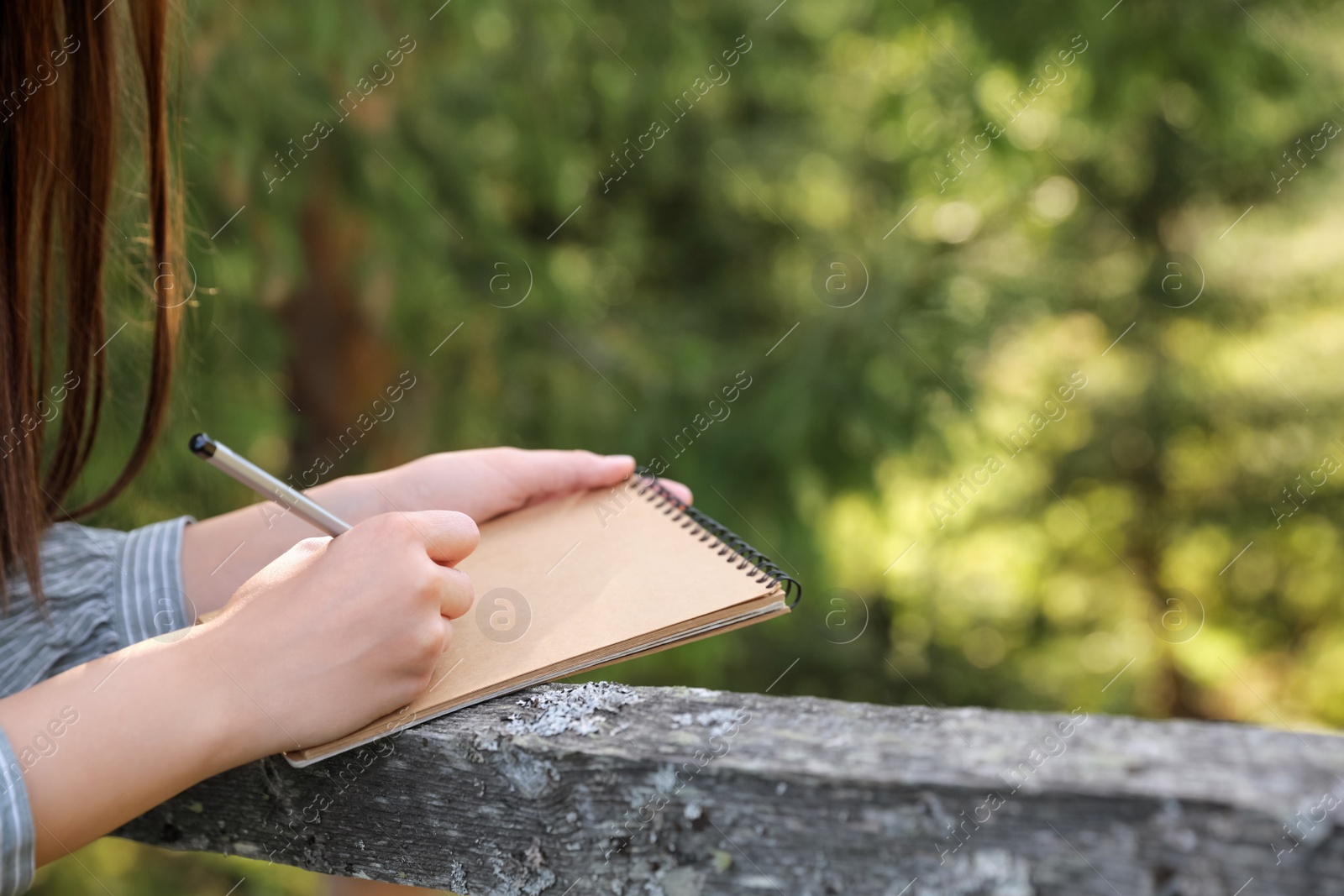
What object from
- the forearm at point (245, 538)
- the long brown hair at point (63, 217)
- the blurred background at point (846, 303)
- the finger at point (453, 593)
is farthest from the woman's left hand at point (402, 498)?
the blurred background at point (846, 303)

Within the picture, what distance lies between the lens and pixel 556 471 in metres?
1.11

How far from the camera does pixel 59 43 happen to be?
1079 mm

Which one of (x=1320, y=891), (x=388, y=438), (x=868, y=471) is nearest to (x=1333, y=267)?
(x=868, y=471)

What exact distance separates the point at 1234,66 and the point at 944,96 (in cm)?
77

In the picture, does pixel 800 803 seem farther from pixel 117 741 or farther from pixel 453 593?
pixel 117 741

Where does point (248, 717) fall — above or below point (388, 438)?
below

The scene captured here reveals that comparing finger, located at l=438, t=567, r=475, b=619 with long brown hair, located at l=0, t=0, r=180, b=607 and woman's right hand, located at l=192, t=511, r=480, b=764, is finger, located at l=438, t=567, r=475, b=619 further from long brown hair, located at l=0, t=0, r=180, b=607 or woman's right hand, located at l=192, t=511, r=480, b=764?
long brown hair, located at l=0, t=0, r=180, b=607

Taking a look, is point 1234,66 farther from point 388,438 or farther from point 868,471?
point 388,438

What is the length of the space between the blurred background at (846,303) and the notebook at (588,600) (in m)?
0.88

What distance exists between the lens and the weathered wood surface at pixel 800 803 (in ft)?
1.52

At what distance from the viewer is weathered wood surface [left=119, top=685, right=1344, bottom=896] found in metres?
0.46

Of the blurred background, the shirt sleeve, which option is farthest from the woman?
the blurred background

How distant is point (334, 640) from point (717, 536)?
38 centimetres

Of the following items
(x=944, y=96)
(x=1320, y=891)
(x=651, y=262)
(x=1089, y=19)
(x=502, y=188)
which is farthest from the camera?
(x=651, y=262)
